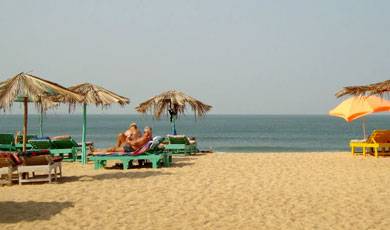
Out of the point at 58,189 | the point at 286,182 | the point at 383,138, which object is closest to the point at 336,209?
the point at 286,182

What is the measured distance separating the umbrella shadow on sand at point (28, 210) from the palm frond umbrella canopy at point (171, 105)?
9262mm

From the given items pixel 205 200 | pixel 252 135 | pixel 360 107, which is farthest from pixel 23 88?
pixel 252 135

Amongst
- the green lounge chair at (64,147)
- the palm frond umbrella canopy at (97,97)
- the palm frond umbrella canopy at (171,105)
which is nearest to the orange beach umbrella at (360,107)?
the palm frond umbrella canopy at (171,105)

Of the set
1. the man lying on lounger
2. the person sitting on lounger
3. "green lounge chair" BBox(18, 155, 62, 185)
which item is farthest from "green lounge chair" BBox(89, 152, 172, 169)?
"green lounge chair" BBox(18, 155, 62, 185)

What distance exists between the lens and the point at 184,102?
630 inches

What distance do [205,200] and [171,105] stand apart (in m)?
9.71

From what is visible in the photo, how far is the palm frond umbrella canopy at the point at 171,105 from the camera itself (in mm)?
15930

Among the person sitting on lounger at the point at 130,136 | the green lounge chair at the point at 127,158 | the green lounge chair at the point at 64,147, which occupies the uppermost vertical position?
the person sitting on lounger at the point at 130,136

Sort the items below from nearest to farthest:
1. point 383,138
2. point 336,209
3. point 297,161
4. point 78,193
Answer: point 336,209 < point 78,193 < point 297,161 < point 383,138

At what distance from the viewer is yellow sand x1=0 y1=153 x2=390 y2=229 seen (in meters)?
5.70

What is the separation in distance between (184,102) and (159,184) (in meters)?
7.69

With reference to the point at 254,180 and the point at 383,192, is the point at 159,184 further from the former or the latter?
the point at 383,192

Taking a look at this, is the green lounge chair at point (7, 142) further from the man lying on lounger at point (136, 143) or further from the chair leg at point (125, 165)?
the chair leg at point (125, 165)

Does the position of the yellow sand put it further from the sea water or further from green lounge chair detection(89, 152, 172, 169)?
the sea water
